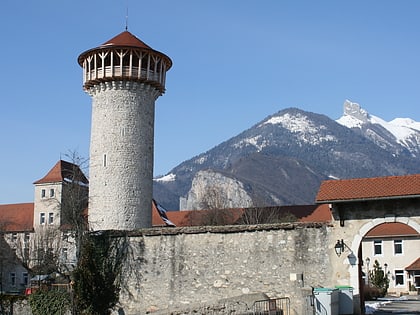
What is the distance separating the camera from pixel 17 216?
60.5 metres

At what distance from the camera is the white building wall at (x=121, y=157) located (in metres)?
30.2

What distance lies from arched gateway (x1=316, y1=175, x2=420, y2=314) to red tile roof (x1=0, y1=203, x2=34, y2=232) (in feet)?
138

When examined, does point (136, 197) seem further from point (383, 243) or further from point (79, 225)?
point (383, 243)

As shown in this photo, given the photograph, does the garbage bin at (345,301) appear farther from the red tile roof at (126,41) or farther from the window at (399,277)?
the window at (399,277)

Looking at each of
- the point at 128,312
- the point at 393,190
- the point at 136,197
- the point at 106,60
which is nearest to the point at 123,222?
the point at 136,197

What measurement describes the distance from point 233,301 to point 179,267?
20.3 ft

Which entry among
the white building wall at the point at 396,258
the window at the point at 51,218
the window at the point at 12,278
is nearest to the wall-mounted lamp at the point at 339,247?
the white building wall at the point at 396,258

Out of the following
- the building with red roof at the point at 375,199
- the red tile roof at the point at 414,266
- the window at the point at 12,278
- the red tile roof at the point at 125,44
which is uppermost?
the red tile roof at the point at 125,44

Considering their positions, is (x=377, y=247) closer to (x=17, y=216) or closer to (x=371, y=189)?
(x=371, y=189)

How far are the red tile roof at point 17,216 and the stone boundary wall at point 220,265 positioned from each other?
34.6m

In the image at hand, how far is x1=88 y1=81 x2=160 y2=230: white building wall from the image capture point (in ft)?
99.2

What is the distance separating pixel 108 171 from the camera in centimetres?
3052

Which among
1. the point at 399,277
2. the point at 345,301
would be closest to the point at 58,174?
the point at 399,277

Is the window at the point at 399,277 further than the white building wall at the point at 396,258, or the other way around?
the window at the point at 399,277
